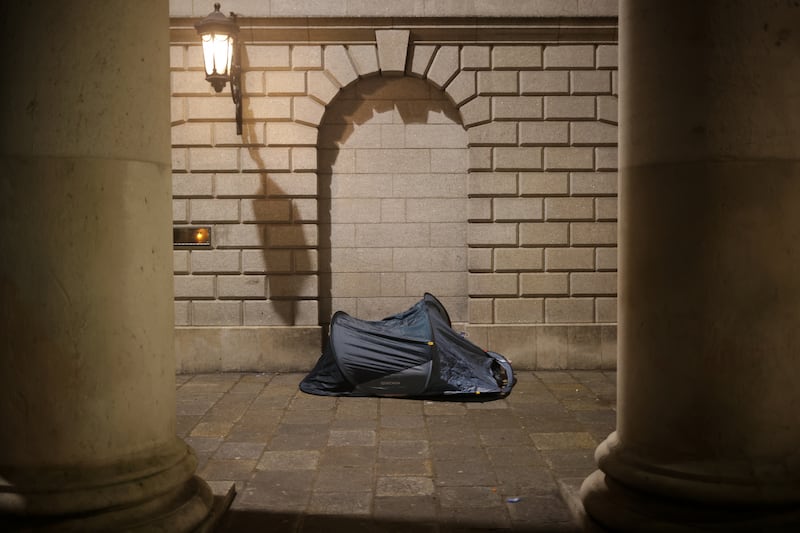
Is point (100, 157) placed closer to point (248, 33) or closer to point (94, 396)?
point (94, 396)

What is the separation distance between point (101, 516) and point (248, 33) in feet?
22.4

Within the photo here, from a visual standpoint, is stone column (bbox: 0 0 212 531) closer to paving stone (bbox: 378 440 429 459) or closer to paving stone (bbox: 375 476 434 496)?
paving stone (bbox: 375 476 434 496)

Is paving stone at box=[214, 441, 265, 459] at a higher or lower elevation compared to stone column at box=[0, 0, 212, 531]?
lower

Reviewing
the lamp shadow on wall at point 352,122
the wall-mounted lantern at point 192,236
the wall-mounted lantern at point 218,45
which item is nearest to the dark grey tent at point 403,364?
the lamp shadow on wall at point 352,122

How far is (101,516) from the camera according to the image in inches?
117

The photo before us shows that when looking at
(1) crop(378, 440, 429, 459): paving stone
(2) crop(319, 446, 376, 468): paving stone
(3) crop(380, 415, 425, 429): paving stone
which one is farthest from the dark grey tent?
(2) crop(319, 446, 376, 468): paving stone

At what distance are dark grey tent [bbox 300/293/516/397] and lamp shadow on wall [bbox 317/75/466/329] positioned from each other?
1.21 meters

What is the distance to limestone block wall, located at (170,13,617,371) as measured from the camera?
8562mm

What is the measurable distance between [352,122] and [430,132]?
990 mm

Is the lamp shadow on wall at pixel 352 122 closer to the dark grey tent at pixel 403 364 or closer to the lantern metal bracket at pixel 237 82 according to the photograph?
the lantern metal bracket at pixel 237 82

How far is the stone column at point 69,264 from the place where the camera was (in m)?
2.90

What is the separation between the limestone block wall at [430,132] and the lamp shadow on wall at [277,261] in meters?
0.02

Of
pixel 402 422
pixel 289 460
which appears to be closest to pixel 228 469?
pixel 289 460

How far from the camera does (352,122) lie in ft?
28.9
